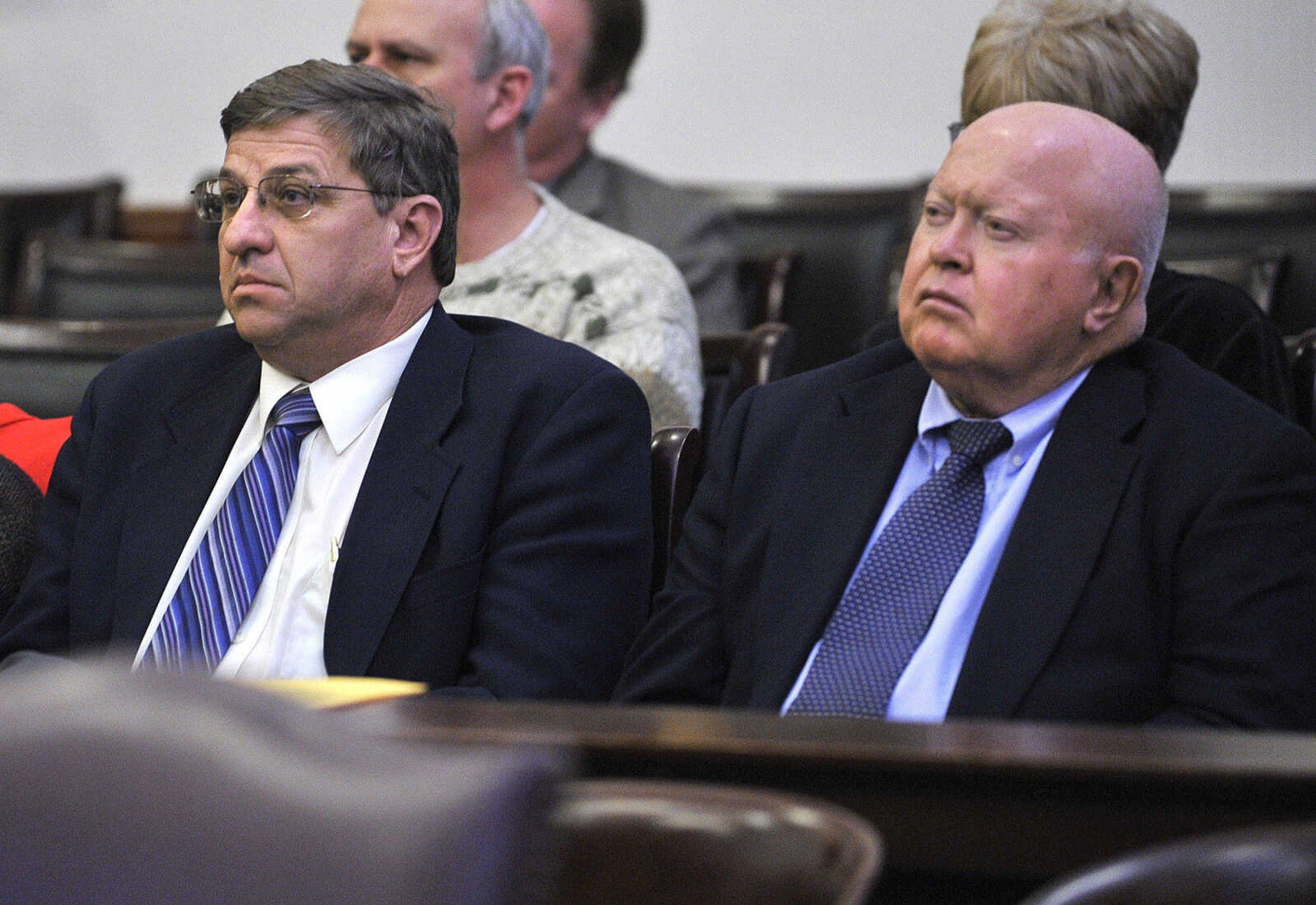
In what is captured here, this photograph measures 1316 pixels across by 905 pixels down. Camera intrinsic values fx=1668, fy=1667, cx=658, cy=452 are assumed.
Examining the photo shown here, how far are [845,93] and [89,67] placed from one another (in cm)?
216

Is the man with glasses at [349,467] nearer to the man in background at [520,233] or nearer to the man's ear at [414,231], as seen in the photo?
the man's ear at [414,231]

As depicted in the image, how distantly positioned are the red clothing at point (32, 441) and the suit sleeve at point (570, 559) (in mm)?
626

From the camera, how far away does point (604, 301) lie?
8.12 feet

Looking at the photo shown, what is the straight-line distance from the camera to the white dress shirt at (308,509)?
1742 millimetres

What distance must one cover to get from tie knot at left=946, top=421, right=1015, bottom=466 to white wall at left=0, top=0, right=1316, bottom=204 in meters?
2.27

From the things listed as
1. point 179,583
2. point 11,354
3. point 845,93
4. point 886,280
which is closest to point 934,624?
point 179,583

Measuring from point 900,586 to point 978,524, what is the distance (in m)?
0.10

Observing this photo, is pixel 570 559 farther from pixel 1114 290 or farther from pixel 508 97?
pixel 508 97

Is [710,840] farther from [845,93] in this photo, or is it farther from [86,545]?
[845,93]

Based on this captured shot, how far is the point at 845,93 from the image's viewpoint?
13.1ft

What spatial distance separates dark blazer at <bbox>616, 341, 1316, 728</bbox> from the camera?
1.47 m

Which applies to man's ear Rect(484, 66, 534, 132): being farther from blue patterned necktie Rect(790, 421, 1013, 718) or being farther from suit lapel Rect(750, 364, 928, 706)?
blue patterned necktie Rect(790, 421, 1013, 718)

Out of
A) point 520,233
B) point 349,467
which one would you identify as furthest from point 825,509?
point 520,233

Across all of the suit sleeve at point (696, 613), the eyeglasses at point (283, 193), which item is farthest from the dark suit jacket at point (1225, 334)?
the eyeglasses at point (283, 193)
